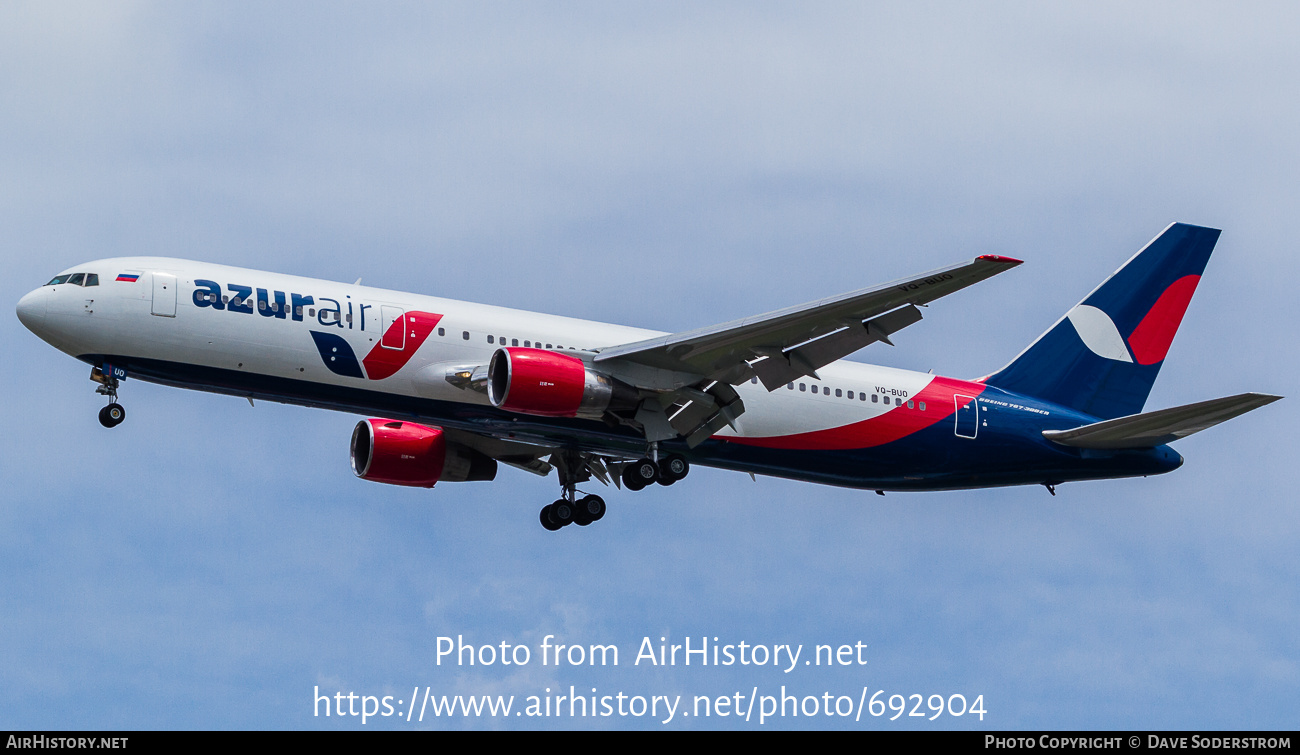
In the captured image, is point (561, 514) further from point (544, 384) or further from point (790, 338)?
point (790, 338)

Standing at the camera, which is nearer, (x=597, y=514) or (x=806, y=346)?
(x=806, y=346)

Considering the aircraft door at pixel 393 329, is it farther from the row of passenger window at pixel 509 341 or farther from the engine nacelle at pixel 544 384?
the engine nacelle at pixel 544 384

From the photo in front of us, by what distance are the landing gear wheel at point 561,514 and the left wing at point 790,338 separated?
6435 mm

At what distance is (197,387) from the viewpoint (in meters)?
34.9

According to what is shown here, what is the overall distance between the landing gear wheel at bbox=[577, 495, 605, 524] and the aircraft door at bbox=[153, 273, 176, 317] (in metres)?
12.9

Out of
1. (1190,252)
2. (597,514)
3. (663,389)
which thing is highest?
(1190,252)

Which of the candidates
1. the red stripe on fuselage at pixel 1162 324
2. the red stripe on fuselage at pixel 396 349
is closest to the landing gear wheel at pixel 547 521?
the red stripe on fuselage at pixel 396 349

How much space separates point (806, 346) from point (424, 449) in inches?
474

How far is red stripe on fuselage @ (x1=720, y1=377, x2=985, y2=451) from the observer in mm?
38875

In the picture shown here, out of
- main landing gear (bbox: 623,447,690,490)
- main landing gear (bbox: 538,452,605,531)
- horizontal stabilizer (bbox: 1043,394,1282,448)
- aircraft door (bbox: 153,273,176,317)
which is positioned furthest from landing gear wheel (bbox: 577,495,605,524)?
aircraft door (bbox: 153,273,176,317)

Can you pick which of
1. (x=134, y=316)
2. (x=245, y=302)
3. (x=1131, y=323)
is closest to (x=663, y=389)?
(x=245, y=302)

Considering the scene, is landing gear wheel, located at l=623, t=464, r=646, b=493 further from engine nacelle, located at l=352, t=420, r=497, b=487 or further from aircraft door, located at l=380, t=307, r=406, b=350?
aircraft door, located at l=380, t=307, r=406, b=350

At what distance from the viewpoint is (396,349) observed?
3509 cm

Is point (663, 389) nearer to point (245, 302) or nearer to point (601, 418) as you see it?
point (601, 418)
